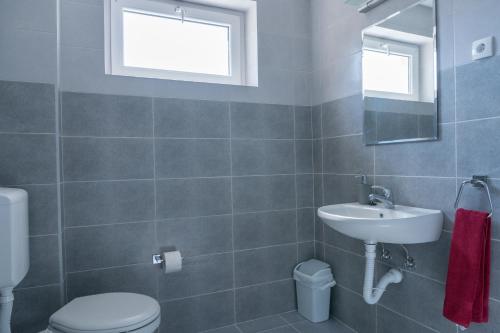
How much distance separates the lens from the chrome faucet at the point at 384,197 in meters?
1.66

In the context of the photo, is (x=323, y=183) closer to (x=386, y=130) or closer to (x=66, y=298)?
(x=386, y=130)

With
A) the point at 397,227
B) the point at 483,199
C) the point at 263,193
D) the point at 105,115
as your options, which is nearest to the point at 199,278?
the point at 263,193

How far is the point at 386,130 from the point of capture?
1788mm

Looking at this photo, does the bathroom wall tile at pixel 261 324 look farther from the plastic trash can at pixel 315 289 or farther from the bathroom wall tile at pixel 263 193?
the bathroom wall tile at pixel 263 193

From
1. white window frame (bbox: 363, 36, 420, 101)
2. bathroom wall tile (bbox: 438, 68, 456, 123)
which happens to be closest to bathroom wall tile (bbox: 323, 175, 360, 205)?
white window frame (bbox: 363, 36, 420, 101)

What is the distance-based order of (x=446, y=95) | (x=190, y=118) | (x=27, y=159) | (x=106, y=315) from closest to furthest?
1. (x=106, y=315)
2. (x=446, y=95)
3. (x=27, y=159)
4. (x=190, y=118)

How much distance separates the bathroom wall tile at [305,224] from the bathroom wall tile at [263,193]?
0.33ft

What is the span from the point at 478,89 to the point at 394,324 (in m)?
1.25

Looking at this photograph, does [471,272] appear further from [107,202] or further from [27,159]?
[27,159]

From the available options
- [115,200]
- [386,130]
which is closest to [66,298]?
[115,200]

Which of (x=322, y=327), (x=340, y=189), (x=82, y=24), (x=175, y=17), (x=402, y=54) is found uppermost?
(x=175, y=17)

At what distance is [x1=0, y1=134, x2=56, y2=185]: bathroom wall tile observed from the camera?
1539 millimetres

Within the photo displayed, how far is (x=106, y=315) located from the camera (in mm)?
1354

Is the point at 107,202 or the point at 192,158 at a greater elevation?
the point at 192,158
